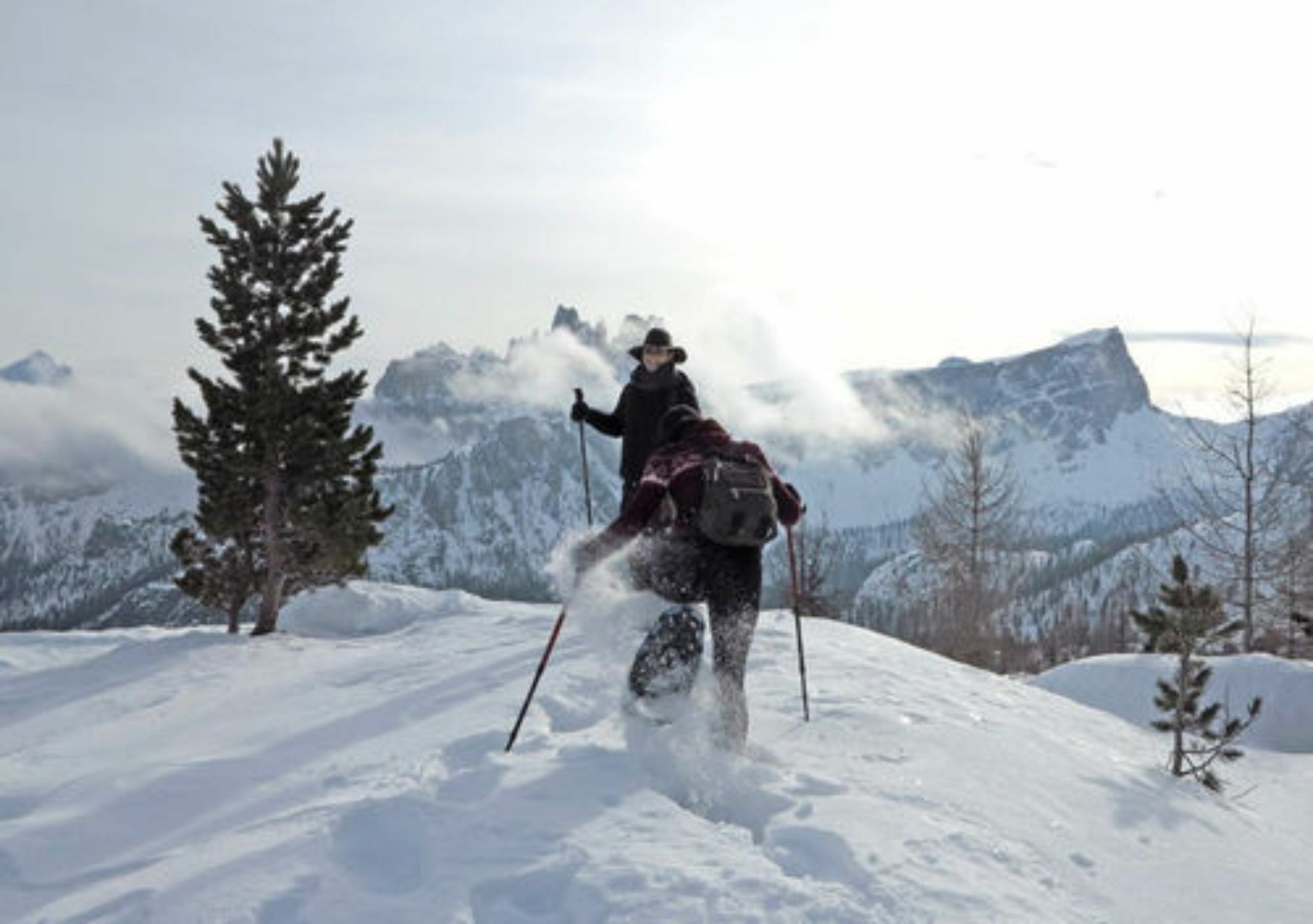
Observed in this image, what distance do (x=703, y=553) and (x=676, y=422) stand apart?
3.50 ft

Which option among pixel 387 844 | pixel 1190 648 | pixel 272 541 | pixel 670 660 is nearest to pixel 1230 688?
pixel 1190 648

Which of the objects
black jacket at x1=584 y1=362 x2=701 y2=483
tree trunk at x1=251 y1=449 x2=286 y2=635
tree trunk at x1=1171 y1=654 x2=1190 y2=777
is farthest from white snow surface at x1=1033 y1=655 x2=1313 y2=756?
tree trunk at x1=251 y1=449 x2=286 y2=635

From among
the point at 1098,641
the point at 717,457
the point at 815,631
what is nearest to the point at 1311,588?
the point at 815,631

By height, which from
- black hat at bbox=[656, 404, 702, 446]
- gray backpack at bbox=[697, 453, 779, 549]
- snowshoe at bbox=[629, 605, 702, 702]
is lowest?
snowshoe at bbox=[629, 605, 702, 702]

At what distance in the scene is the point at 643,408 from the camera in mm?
8812

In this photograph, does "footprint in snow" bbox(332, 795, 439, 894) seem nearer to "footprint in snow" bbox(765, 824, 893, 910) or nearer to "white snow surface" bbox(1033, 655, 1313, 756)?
"footprint in snow" bbox(765, 824, 893, 910)

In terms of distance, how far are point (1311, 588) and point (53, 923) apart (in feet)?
91.4

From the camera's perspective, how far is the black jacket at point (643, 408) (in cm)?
860

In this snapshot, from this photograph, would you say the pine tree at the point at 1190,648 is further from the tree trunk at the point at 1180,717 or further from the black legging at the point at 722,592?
the black legging at the point at 722,592

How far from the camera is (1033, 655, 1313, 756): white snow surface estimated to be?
1672cm

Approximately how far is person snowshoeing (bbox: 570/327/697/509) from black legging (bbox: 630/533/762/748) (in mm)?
2345

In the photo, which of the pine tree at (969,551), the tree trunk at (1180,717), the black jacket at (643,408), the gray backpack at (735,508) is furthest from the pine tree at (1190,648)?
the pine tree at (969,551)

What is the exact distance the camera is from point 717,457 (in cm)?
598

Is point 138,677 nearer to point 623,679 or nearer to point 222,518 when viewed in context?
point 222,518
